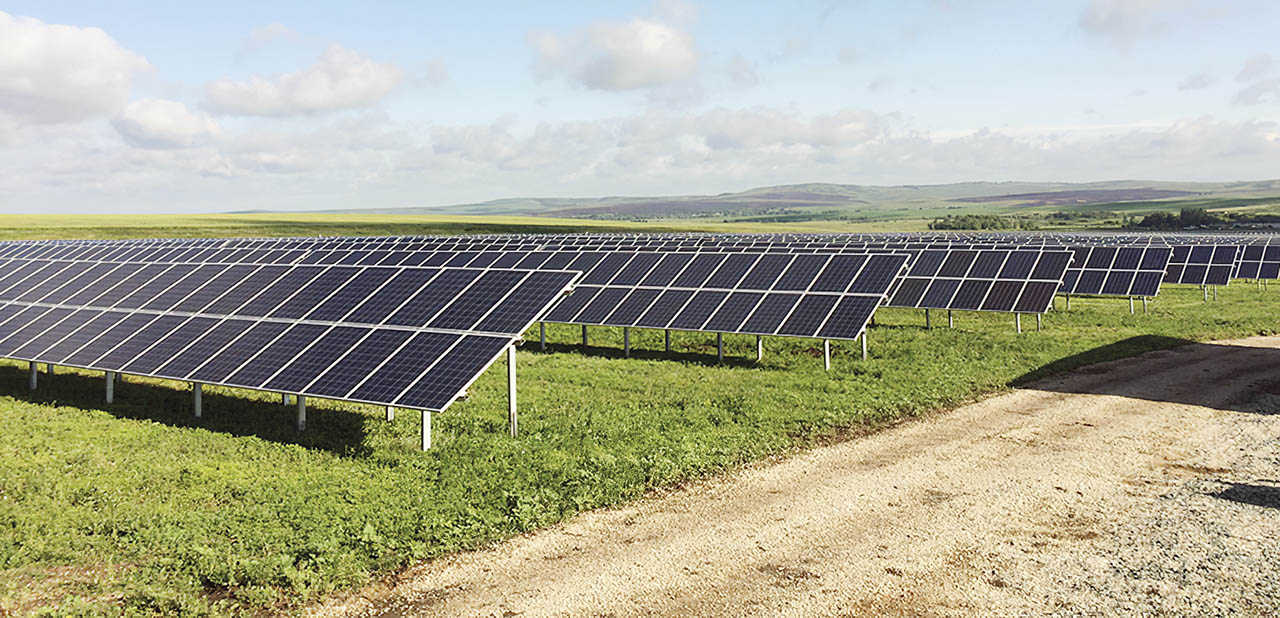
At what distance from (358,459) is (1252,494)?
15.4 metres

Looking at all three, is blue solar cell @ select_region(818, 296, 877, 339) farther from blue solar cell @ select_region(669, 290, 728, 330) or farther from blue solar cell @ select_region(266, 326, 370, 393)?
blue solar cell @ select_region(266, 326, 370, 393)

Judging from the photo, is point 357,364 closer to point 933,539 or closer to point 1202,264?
point 933,539

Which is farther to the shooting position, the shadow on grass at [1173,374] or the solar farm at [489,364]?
the shadow on grass at [1173,374]

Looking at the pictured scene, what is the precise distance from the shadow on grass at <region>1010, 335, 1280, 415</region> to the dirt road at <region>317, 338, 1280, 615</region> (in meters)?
3.09

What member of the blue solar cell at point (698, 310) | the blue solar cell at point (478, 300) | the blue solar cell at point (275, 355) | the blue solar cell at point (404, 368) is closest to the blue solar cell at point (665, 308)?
the blue solar cell at point (698, 310)

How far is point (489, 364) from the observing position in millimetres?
15914

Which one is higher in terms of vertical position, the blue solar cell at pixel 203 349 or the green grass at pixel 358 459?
the blue solar cell at pixel 203 349

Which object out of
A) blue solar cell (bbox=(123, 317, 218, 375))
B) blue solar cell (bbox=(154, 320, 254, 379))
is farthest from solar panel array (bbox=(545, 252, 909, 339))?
blue solar cell (bbox=(123, 317, 218, 375))

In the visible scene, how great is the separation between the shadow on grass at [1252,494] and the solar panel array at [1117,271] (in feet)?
88.6

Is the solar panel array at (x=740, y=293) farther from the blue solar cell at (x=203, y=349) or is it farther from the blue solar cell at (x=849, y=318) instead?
the blue solar cell at (x=203, y=349)

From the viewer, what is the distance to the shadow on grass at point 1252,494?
1341 centimetres

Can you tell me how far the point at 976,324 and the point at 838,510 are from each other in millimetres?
24823

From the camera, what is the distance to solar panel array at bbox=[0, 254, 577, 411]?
54.7ft

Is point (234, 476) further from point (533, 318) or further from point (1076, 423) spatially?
point (1076, 423)
